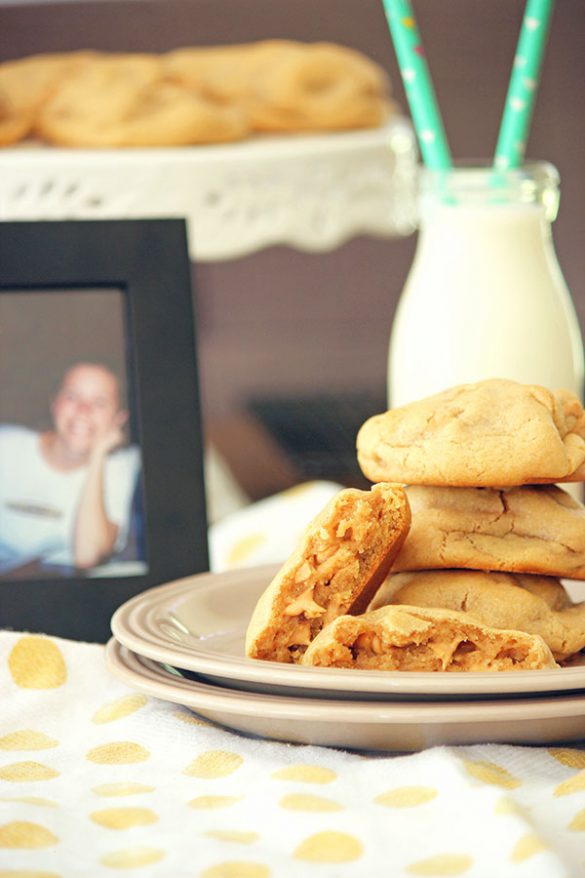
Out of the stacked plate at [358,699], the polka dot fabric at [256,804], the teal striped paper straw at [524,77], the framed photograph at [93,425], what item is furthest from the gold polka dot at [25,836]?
the teal striped paper straw at [524,77]

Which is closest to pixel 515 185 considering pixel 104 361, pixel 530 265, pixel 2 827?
pixel 530 265

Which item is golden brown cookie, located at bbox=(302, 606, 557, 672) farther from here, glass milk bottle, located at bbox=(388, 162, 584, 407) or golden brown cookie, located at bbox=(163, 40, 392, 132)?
golden brown cookie, located at bbox=(163, 40, 392, 132)

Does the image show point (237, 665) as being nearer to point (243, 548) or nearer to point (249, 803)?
point (249, 803)

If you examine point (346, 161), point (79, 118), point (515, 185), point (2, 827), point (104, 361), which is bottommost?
point (2, 827)

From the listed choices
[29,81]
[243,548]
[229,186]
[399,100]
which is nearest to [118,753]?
[243,548]

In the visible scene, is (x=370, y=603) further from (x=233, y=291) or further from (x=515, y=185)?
(x=233, y=291)
